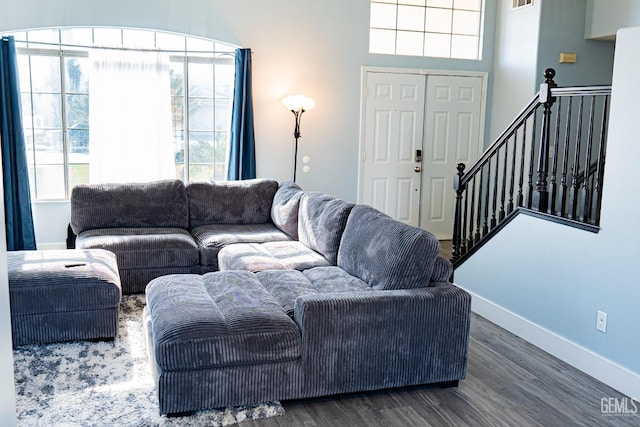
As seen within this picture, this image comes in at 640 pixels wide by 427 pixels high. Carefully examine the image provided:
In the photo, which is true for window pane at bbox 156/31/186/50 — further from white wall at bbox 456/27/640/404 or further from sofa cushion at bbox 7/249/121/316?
white wall at bbox 456/27/640/404

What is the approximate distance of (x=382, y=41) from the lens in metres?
7.14

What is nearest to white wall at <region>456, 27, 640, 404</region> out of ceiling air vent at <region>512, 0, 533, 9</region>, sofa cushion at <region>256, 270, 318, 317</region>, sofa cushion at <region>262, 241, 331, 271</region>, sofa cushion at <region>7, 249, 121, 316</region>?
sofa cushion at <region>262, 241, 331, 271</region>

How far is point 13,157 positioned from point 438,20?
4.87 metres

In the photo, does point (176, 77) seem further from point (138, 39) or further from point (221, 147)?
point (221, 147)

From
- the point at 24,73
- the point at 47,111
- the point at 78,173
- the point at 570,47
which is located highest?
the point at 570,47

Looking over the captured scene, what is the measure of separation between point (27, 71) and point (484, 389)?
5300 mm

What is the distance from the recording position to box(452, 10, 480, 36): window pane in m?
7.37

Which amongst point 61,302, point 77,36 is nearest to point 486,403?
point 61,302

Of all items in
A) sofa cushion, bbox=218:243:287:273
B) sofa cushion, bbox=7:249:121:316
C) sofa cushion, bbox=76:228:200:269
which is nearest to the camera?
sofa cushion, bbox=7:249:121:316

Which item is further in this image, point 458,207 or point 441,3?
point 441,3

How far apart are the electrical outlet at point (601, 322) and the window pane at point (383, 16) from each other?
178 inches

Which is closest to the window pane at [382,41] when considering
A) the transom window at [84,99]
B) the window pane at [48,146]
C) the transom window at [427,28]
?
the transom window at [427,28]

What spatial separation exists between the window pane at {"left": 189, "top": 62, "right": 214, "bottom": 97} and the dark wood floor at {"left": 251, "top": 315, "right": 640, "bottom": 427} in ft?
14.1

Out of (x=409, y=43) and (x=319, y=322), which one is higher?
(x=409, y=43)
